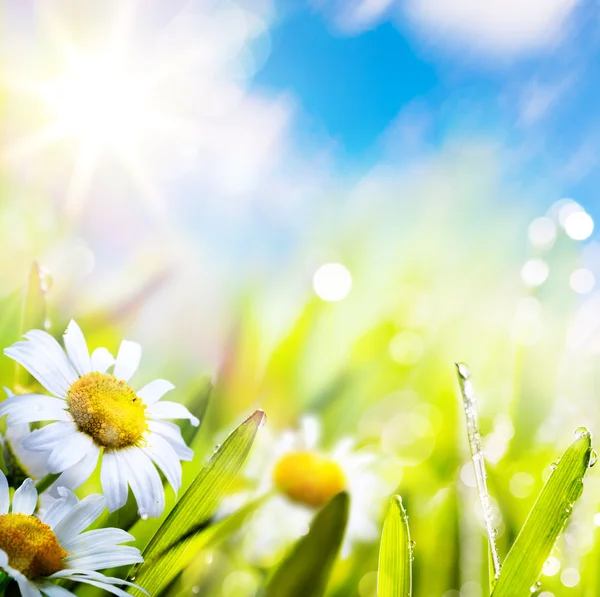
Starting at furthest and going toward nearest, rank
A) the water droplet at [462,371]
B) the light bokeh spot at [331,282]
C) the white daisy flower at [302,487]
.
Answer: the light bokeh spot at [331,282] → the white daisy flower at [302,487] → the water droplet at [462,371]

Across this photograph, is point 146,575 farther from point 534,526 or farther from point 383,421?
point 383,421

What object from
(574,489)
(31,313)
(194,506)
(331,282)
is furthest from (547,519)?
(331,282)

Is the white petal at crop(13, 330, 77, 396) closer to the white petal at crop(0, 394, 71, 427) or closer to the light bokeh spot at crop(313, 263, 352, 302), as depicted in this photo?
the white petal at crop(0, 394, 71, 427)

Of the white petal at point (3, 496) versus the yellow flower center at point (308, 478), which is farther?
the yellow flower center at point (308, 478)

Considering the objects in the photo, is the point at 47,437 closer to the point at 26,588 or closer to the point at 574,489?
the point at 26,588

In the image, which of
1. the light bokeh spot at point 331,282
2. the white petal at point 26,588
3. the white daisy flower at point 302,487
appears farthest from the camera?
the light bokeh spot at point 331,282

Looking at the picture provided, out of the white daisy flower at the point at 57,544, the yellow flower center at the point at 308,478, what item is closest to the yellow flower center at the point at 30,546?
the white daisy flower at the point at 57,544

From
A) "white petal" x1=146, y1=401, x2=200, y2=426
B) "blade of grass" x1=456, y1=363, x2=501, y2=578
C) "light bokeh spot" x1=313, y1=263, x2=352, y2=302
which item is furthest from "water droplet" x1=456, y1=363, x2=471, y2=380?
"light bokeh spot" x1=313, y1=263, x2=352, y2=302

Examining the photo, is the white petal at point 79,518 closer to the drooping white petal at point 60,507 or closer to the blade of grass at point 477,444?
the drooping white petal at point 60,507
